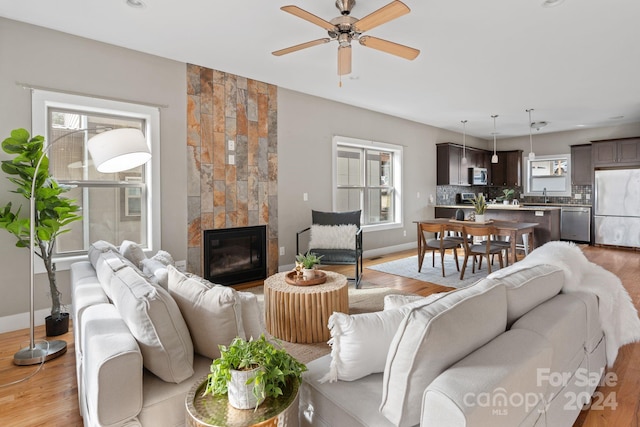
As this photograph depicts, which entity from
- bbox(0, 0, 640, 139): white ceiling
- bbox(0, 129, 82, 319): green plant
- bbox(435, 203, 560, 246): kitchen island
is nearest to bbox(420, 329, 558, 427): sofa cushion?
bbox(0, 0, 640, 139): white ceiling

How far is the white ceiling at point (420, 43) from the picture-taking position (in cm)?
284

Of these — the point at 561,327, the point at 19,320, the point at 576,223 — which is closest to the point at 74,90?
the point at 19,320

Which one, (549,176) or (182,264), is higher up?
(549,176)

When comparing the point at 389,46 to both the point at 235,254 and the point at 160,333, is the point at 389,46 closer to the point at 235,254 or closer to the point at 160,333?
the point at 160,333

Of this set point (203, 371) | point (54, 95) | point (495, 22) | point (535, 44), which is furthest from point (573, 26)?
point (54, 95)

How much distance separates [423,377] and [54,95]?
155 inches

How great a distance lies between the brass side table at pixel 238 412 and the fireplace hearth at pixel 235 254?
327 cm

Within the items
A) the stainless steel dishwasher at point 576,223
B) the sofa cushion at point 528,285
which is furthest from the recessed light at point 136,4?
the stainless steel dishwasher at point 576,223

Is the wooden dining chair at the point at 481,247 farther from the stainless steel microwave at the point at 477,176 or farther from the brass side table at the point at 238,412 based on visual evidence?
the stainless steel microwave at the point at 477,176

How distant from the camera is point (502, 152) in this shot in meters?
9.25

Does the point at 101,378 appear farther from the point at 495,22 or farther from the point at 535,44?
the point at 535,44

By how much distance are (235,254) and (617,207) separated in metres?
7.61

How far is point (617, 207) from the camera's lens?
22.7 feet

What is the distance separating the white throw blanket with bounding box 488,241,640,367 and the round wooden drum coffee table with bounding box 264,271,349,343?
1360mm
